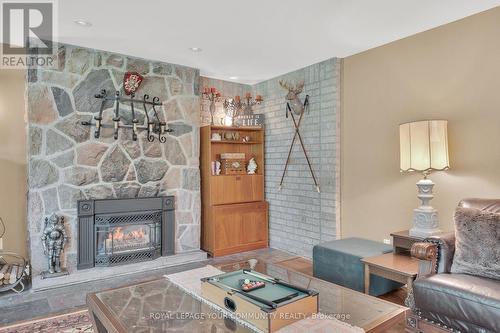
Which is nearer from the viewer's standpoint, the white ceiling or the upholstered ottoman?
the white ceiling

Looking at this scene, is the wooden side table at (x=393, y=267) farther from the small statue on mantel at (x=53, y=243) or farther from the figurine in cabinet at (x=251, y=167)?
the small statue on mantel at (x=53, y=243)

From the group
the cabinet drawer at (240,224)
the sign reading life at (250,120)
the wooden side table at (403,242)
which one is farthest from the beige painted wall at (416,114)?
the sign reading life at (250,120)

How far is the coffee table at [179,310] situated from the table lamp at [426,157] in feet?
4.28

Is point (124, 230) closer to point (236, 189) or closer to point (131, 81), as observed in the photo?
point (236, 189)

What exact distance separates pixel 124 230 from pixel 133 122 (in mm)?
1248

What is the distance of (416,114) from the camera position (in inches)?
128

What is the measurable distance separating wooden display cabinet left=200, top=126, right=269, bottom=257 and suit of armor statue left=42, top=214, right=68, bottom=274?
1744 millimetres

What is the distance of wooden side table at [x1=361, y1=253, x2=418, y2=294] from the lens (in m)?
2.45

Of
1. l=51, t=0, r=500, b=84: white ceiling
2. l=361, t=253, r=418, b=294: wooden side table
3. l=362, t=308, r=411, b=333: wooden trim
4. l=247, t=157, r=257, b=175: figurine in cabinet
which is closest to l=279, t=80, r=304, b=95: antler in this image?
l=51, t=0, r=500, b=84: white ceiling

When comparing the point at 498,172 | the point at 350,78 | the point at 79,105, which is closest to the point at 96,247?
the point at 79,105

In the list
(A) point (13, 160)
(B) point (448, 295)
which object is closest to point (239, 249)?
(A) point (13, 160)

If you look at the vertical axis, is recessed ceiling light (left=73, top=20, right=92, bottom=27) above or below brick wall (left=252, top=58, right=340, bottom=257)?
above

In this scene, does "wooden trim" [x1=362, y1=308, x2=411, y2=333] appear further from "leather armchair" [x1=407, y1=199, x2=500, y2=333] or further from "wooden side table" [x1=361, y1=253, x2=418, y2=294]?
"wooden side table" [x1=361, y1=253, x2=418, y2=294]

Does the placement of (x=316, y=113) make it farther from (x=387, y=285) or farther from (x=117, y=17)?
(x=117, y=17)
